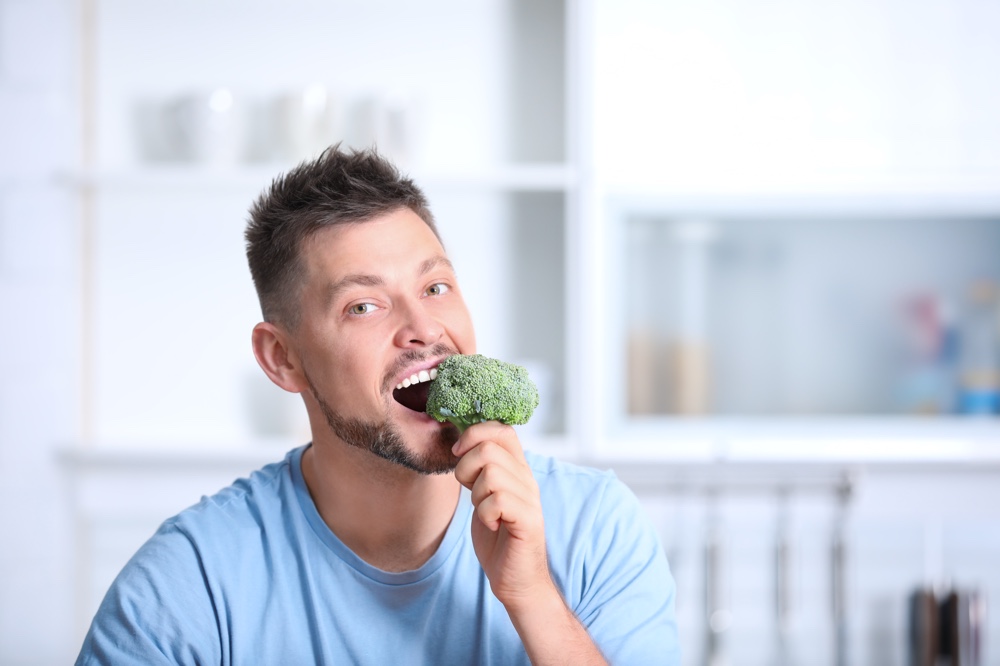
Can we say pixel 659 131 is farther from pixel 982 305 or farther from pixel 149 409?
pixel 149 409

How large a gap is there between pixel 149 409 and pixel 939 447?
81.6 inches

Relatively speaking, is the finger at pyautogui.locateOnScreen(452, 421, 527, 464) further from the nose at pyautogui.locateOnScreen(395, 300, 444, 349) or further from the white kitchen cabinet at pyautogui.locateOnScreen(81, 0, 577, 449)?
the white kitchen cabinet at pyautogui.locateOnScreen(81, 0, 577, 449)

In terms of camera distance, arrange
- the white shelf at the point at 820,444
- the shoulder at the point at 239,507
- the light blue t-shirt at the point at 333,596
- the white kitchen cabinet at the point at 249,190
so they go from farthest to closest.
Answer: the white kitchen cabinet at the point at 249,190
the white shelf at the point at 820,444
the shoulder at the point at 239,507
the light blue t-shirt at the point at 333,596

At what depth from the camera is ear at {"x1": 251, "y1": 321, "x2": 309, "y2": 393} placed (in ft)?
4.84

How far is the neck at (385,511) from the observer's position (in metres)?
1.37

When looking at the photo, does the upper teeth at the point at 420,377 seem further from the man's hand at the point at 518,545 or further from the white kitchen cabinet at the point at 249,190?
the white kitchen cabinet at the point at 249,190

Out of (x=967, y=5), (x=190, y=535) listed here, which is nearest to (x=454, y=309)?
(x=190, y=535)

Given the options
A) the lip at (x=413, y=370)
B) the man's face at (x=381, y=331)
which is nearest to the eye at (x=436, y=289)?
the man's face at (x=381, y=331)

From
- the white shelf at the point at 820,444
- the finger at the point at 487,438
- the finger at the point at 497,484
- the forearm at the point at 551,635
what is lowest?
the forearm at the point at 551,635

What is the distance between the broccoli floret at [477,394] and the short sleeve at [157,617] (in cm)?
42

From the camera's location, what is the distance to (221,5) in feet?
8.31

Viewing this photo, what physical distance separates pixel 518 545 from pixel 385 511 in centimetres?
27

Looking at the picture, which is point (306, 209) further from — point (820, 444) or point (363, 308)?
point (820, 444)

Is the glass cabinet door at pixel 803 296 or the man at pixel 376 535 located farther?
the glass cabinet door at pixel 803 296
